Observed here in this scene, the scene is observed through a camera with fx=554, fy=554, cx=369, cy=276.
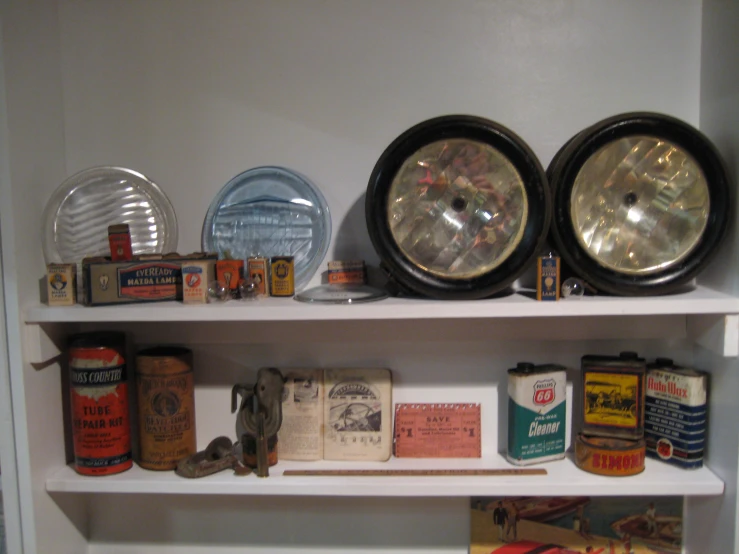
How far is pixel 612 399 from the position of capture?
3.01 feet

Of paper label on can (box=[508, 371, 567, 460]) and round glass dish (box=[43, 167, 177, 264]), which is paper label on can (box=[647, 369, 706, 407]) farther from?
round glass dish (box=[43, 167, 177, 264])


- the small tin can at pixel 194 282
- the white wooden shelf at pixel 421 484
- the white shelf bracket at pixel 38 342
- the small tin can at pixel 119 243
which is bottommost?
the white wooden shelf at pixel 421 484

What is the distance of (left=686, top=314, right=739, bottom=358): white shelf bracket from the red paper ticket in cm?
39

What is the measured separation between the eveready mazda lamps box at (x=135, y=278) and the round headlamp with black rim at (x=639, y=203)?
592mm

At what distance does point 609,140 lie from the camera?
86 centimetres

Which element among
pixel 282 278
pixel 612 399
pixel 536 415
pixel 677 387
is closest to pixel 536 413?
pixel 536 415

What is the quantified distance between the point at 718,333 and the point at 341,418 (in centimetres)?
62

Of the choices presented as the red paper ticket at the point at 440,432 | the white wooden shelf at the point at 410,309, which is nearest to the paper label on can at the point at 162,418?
the white wooden shelf at the point at 410,309

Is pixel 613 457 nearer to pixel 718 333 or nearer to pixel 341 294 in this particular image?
pixel 718 333

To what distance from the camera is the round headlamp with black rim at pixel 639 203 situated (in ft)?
2.81

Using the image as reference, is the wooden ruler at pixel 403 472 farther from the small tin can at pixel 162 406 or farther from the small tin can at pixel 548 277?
the small tin can at pixel 548 277

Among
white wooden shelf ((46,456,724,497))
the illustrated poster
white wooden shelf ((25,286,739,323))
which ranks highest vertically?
white wooden shelf ((25,286,739,323))

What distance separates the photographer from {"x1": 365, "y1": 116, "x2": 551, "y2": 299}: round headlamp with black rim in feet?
2.77

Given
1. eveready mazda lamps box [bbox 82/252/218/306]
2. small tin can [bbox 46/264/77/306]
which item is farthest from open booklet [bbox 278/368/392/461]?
small tin can [bbox 46/264/77/306]
